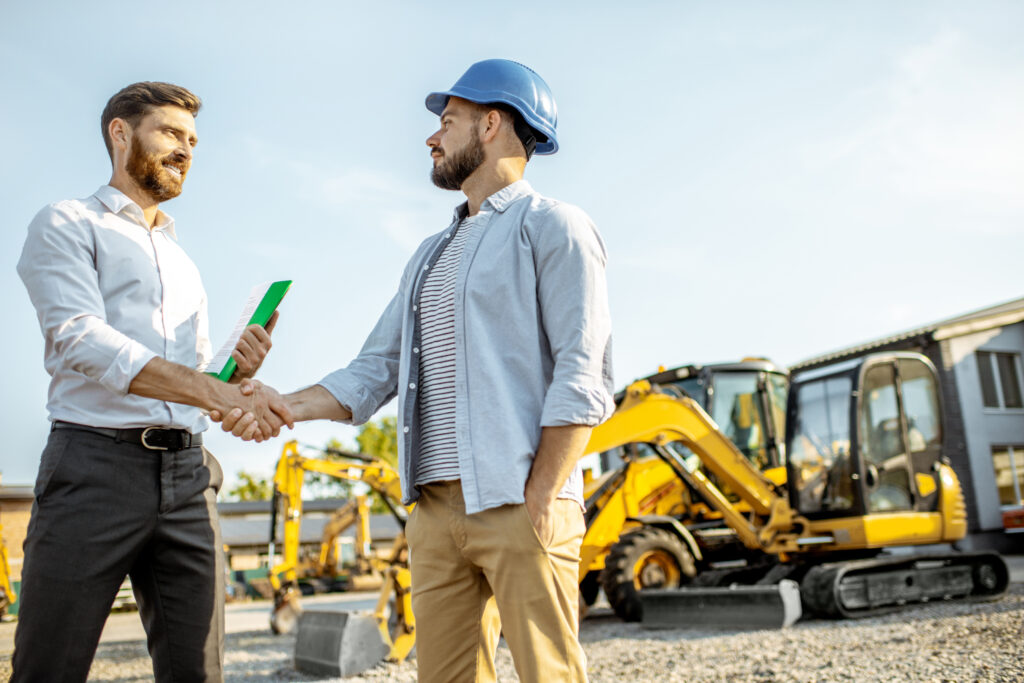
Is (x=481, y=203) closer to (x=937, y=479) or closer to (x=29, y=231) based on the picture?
(x=29, y=231)

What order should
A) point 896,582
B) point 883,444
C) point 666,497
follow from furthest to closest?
point 666,497, point 883,444, point 896,582

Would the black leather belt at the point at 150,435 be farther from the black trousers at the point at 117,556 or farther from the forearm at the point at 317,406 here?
the forearm at the point at 317,406

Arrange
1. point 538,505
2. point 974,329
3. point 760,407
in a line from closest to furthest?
point 538,505
point 760,407
point 974,329

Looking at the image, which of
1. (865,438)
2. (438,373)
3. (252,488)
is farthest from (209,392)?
(252,488)

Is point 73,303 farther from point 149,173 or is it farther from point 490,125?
point 490,125

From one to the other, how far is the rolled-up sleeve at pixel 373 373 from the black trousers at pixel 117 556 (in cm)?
45

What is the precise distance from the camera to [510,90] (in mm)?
2285

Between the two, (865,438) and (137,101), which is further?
(865,438)

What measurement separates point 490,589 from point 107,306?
1271 mm

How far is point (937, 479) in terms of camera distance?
9781 mm

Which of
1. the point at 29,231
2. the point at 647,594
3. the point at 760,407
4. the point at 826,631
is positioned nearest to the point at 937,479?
the point at 760,407

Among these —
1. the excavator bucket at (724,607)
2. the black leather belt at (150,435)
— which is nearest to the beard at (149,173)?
the black leather belt at (150,435)

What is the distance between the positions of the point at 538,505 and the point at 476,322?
457 mm

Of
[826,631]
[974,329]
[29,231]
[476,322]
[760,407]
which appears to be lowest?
[826,631]
